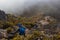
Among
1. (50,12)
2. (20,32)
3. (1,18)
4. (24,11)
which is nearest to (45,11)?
(50,12)

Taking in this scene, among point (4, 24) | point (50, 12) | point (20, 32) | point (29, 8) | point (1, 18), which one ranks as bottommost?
point (20, 32)

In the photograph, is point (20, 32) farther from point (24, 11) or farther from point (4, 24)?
point (24, 11)

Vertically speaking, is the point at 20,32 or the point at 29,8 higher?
the point at 29,8

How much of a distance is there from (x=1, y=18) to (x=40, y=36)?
4.14 m

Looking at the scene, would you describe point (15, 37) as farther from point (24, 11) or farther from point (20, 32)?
point (24, 11)

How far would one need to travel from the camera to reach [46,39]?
11141mm

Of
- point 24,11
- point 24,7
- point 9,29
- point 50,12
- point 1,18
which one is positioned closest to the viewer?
point 9,29

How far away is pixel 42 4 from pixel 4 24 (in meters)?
17.4

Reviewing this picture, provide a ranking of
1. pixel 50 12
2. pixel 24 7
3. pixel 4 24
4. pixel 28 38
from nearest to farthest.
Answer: pixel 28 38
pixel 4 24
pixel 50 12
pixel 24 7

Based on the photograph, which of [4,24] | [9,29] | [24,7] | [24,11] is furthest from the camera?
[24,7]

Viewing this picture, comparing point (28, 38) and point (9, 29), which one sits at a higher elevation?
point (9, 29)

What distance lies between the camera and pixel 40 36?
11375 mm

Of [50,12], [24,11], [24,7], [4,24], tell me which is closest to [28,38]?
[4,24]

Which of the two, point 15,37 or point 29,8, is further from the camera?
point 29,8
